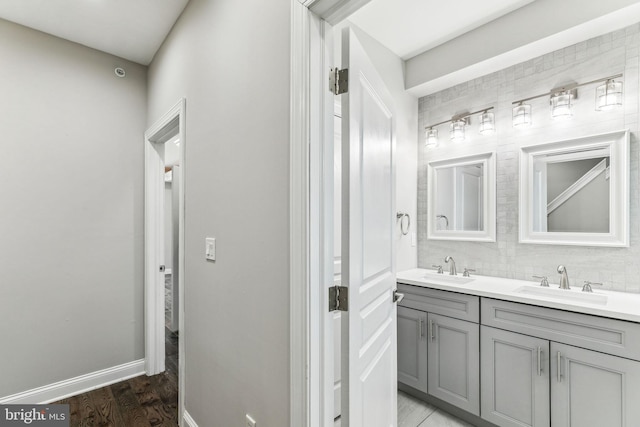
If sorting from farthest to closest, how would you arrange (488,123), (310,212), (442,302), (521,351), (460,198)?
(460,198) → (488,123) → (442,302) → (521,351) → (310,212)

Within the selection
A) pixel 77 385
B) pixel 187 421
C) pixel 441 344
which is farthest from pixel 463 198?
pixel 77 385

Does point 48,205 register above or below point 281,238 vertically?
above

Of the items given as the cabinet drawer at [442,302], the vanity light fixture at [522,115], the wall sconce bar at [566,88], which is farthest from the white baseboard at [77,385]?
the wall sconce bar at [566,88]

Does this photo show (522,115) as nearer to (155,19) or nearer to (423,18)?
(423,18)

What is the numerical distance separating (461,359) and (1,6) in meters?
3.82

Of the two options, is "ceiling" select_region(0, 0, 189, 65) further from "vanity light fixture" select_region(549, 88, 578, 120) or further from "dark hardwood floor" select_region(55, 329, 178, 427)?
"dark hardwood floor" select_region(55, 329, 178, 427)

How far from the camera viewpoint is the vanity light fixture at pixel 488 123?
238 cm

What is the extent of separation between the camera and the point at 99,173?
2467 mm

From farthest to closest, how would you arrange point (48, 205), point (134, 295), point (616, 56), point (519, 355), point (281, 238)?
point (134, 295)
point (48, 205)
point (616, 56)
point (519, 355)
point (281, 238)

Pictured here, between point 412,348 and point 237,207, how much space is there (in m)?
1.76

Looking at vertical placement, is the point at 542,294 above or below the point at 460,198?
below

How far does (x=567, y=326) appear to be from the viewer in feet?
5.24

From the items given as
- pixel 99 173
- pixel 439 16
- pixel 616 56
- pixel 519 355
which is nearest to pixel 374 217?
pixel 519 355

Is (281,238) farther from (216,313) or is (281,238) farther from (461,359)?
(461,359)
